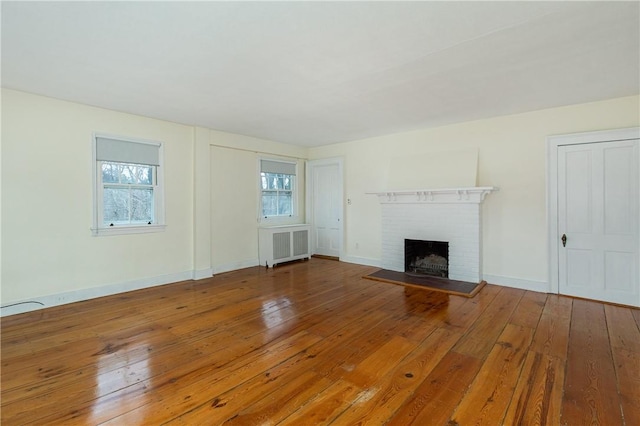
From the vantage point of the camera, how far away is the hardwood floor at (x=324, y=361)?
6.17ft

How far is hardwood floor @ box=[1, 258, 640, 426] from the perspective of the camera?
1.88 m

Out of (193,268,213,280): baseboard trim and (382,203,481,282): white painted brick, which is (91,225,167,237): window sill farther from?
(382,203,481,282): white painted brick

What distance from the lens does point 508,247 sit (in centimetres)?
460

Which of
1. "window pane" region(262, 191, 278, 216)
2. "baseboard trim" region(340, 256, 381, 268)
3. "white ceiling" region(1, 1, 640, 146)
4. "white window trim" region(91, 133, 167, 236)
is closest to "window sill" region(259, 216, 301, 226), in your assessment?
"window pane" region(262, 191, 278, 216)

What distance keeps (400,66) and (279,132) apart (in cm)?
312

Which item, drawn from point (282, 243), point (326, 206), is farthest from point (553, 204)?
point (282, 243)

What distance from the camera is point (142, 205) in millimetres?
4664

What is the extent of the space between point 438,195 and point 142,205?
477cm

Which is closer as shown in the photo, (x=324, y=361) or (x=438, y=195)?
(x=324, y=361)

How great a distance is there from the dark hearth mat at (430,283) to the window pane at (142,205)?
12.1 feet

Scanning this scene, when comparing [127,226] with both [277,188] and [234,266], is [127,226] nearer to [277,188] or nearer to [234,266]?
[234,266]

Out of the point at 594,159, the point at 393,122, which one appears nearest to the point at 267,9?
the point at 393,122

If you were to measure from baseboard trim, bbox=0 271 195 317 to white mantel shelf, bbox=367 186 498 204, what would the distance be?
383 cm

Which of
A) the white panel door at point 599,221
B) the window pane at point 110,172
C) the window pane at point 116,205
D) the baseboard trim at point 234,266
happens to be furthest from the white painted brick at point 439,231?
the window pane at point 110,172
